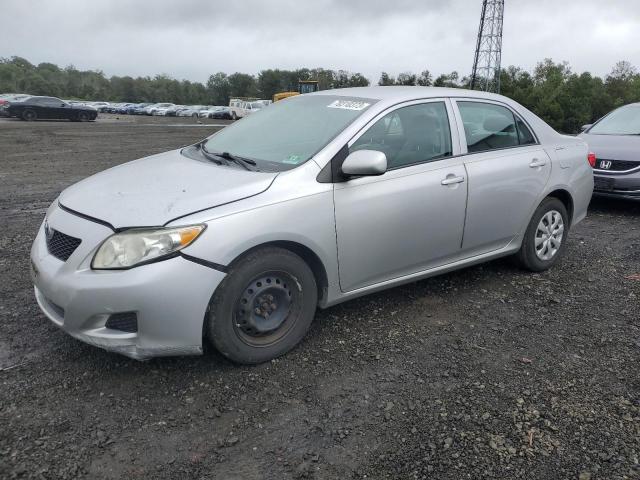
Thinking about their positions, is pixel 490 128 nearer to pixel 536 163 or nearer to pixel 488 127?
pixel 488 127

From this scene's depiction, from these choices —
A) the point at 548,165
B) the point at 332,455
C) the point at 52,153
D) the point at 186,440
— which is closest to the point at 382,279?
the point at 332,455

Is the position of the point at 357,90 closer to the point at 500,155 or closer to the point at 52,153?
the point at 500,155

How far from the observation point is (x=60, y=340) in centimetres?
355

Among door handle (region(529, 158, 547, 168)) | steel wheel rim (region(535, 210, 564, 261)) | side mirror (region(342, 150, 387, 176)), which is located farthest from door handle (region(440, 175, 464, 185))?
steel wheel rim (region(535, 210, 564, 261))

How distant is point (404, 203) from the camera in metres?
3.76

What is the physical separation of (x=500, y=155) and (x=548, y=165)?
624 mm

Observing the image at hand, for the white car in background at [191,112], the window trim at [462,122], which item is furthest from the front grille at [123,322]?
the white car in background at [191,112]

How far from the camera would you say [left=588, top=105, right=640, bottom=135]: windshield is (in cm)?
814

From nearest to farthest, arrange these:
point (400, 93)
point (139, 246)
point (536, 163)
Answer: point (139, 246), point (400, 93), point (536, 163)

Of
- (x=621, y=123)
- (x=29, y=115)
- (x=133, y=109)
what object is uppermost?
(x=133, y=109)

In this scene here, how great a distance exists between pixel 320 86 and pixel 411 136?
4946cm

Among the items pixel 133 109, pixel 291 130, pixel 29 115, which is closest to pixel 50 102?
pixel 29 115

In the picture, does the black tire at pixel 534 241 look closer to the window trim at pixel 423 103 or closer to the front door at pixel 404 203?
the front door at pixel 404 203

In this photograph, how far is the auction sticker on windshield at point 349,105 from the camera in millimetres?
3887
